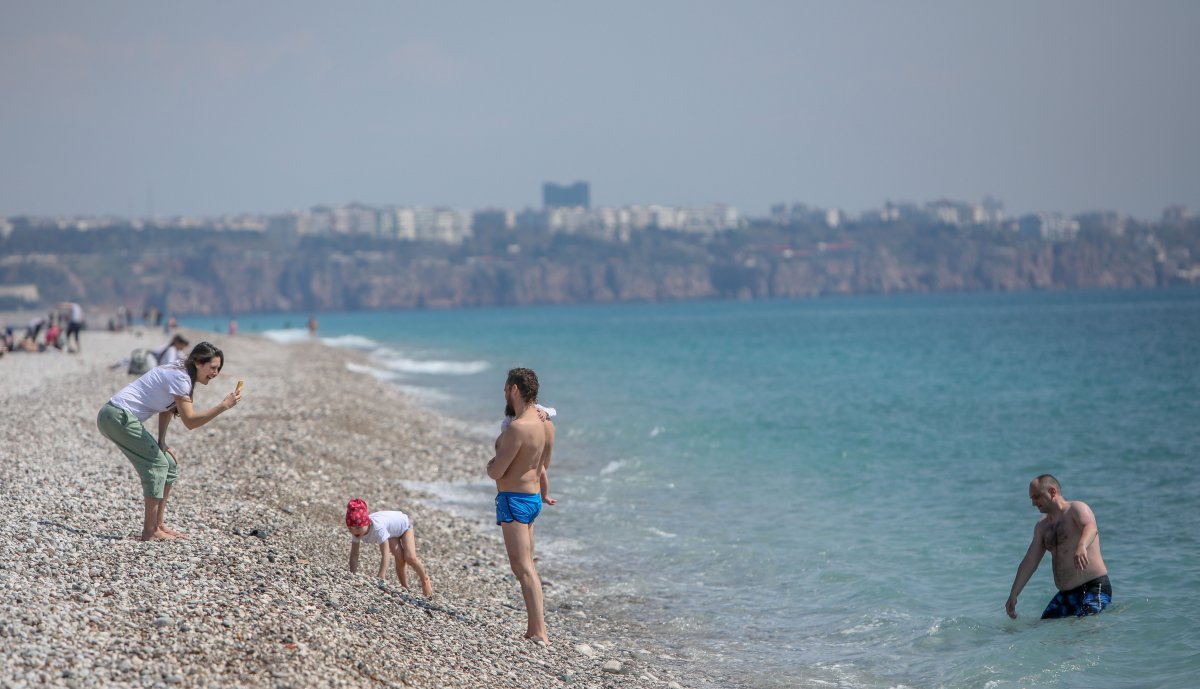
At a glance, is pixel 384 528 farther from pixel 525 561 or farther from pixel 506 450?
pixel 506 450

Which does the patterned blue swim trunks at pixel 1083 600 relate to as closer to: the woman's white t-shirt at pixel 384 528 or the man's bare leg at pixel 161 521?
the woman's white t-shirt at pixel 384 528

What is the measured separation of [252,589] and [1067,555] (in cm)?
669

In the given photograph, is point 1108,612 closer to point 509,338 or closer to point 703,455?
point 703,455

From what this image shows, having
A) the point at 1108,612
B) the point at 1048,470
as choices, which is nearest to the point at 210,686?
the point at 1108,612

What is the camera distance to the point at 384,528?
9164mm

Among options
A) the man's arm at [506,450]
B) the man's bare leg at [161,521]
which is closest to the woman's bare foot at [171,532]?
the man's bare leg at [161,521]

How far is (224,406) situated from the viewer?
801cm

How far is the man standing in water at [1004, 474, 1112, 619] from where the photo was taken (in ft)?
30.1

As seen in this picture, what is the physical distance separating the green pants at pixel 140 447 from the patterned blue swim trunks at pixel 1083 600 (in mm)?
7730

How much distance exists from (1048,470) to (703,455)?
649 centimetres

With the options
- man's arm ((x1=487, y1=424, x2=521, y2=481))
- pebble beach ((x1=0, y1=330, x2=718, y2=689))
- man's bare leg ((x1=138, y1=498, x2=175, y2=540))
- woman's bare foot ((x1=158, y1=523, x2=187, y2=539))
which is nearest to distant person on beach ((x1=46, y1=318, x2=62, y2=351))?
pebble beach ((x1=0, y1=330, x2=718, y2=689))

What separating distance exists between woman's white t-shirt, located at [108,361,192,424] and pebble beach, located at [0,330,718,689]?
3.53 feet

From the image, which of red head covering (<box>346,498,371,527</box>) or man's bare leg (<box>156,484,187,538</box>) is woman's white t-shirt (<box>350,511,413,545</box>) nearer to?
red head covering (<box>346,498,371,527</box>)

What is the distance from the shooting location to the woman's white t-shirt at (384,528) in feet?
29.8
